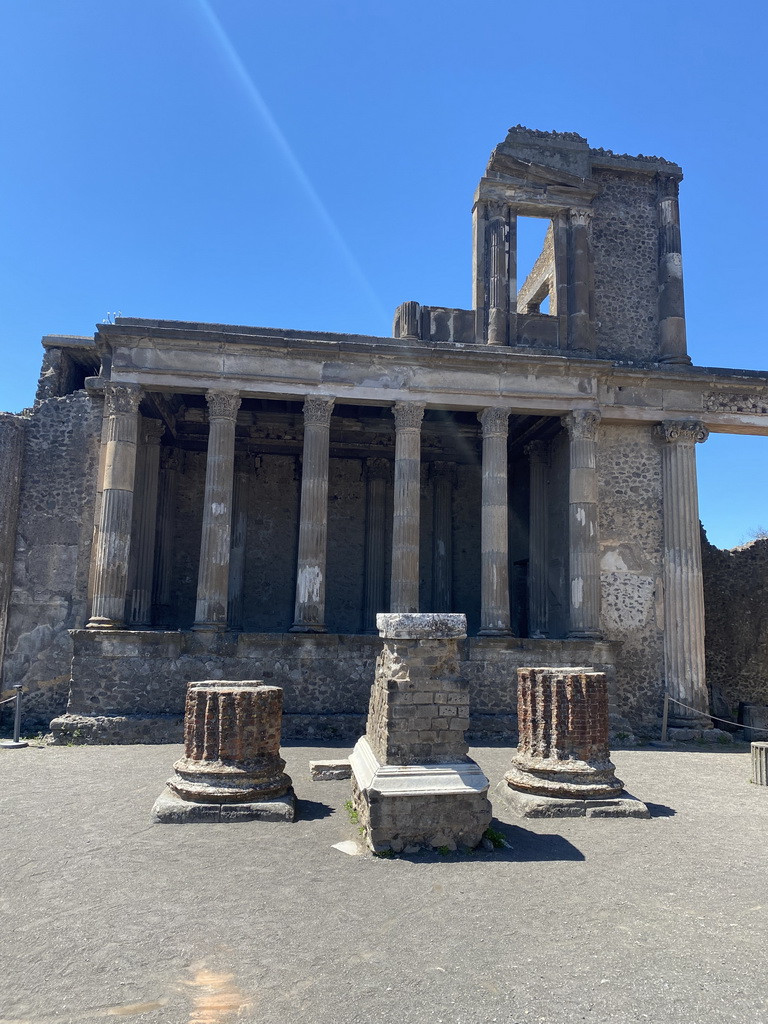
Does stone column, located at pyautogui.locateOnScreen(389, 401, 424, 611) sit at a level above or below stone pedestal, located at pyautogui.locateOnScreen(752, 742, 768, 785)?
above

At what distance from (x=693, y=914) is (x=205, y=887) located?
10.6 feet

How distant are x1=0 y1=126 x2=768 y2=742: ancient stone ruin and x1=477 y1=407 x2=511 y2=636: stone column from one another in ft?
0.14

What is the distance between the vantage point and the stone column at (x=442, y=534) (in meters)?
18.7

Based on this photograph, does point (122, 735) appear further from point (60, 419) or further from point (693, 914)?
point (693, 914)

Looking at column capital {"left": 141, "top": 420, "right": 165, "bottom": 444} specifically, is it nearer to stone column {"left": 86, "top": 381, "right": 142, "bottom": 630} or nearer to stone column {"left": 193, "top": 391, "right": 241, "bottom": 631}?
stone column {"left": 86, "top": 381, "right": 142, "bottom": 630}

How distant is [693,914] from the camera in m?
4.82

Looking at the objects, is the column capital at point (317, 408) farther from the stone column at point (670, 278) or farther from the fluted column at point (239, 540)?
the stone column at point (670, 278)

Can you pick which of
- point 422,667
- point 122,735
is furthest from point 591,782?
point 122,735

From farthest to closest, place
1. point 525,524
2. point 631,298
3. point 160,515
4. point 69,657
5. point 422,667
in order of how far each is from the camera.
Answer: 1. point 525,524
2. point 160,515
3. point 631,298
4. point 69,657
5. point 422,667

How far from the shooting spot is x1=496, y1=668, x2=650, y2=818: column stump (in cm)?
759

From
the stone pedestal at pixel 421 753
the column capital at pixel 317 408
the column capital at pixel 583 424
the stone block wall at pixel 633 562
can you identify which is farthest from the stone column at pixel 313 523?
the stone pedestal at pixel 421 753

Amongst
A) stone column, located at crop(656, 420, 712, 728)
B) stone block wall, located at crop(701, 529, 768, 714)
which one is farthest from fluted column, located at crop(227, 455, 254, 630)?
stone block wall, located at crop(701, 529, 768, 714)

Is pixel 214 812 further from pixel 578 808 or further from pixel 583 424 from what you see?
pixel 583 424

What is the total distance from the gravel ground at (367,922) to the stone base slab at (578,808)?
16 cm
